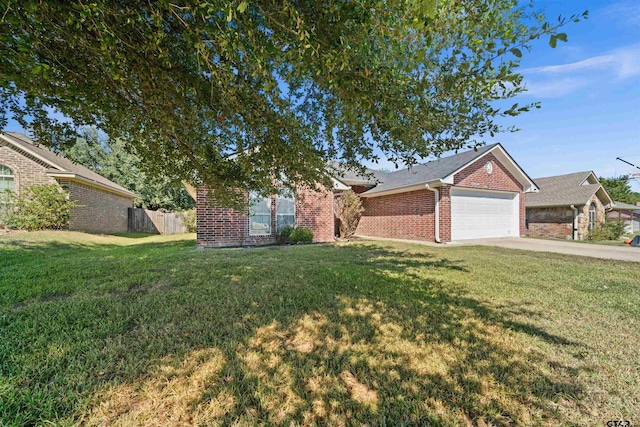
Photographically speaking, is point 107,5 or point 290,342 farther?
point 290,342

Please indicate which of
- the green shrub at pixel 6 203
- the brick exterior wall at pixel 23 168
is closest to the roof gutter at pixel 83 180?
the brick exterior wall at pixel 23 168

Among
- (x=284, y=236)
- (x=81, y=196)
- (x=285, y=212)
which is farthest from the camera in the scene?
(x=81, y=196)

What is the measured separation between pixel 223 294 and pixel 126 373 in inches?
73.0

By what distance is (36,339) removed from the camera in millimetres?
2529

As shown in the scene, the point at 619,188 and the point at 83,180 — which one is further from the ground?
the point at 619,188

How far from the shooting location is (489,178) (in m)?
12.5

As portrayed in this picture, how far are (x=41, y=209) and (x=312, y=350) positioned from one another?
1487cm

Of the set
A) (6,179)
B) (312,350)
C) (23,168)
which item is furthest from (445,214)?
(6,179)

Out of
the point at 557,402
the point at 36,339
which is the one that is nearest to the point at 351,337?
the point at 557,402

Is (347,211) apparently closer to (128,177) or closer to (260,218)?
(260,218)

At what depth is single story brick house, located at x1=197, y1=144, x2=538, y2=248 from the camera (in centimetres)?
998

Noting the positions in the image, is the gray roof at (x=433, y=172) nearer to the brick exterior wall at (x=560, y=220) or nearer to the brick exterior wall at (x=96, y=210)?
the brick exterior wall at (x=560, y=220)

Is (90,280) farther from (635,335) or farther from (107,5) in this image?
(635,335)

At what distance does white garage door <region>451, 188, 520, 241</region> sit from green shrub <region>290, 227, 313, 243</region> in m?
6.32
